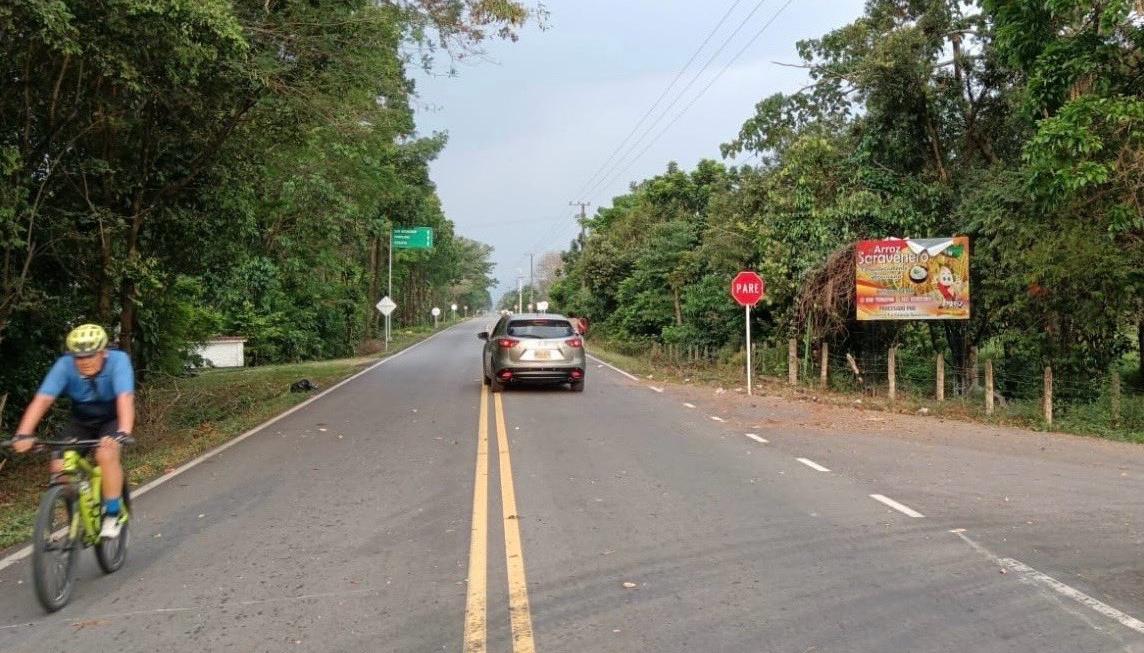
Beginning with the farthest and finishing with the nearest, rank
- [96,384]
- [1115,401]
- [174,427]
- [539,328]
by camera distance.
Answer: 1. [539,328]
2. [174,427]
3. [1115,401]
4. [96,384]

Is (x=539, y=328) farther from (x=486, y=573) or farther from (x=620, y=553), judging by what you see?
(x=486, y=573)

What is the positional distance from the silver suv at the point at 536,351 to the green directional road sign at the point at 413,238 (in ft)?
81.0

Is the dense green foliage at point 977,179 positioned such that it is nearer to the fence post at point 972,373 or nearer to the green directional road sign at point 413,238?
the fence post at point 972,373

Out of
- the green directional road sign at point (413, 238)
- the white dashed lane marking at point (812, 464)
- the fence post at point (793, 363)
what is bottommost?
the white dashed lane marking at point (812, 464)

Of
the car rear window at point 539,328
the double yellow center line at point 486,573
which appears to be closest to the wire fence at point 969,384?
the car rear window at point 539,328

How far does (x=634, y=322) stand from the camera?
3750cm

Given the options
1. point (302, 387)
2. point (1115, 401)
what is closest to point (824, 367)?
point (1115, 401)

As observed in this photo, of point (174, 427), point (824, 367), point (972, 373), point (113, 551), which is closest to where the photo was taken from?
point (113, 551)

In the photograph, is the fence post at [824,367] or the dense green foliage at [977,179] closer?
the dense green foliage at [977,179]

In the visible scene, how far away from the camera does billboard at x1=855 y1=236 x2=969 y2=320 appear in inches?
653

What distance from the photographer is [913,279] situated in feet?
55.3

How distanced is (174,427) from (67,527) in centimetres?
956

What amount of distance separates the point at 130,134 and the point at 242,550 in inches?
378

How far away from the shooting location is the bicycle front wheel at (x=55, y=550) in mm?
4719
